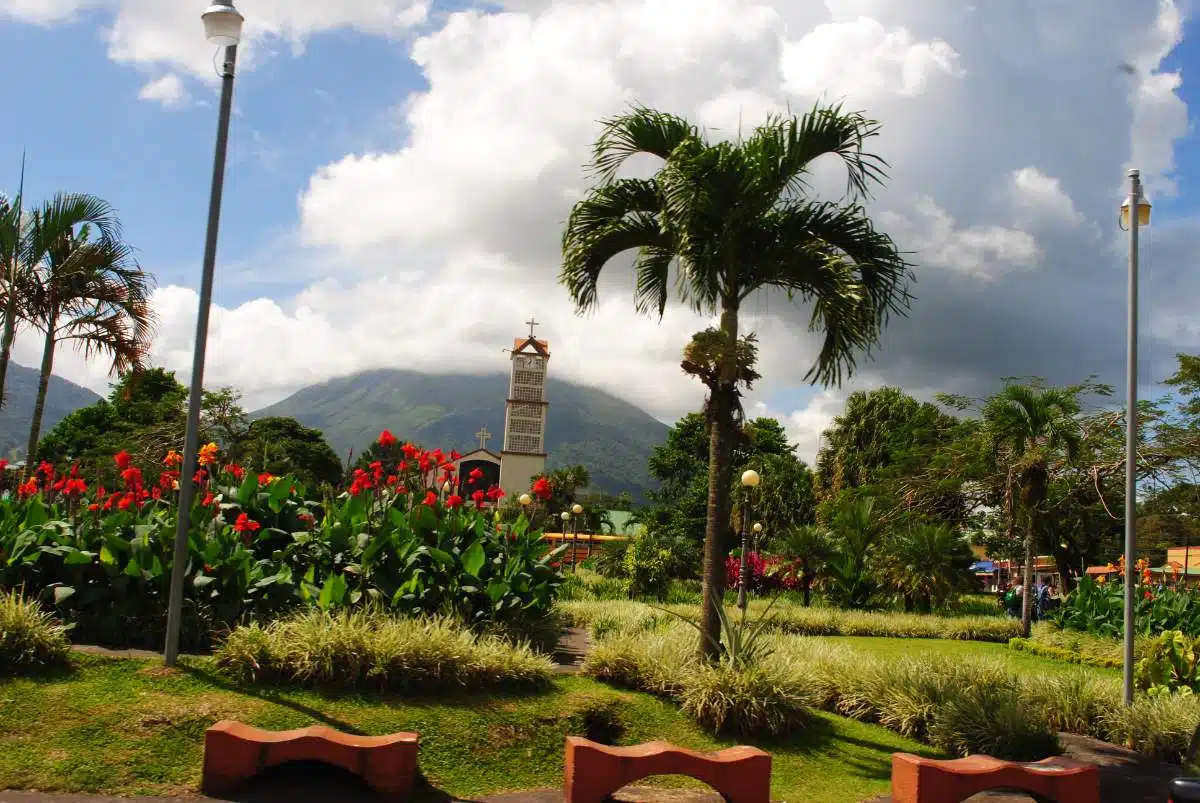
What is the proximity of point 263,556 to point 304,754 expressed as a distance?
3.64 m

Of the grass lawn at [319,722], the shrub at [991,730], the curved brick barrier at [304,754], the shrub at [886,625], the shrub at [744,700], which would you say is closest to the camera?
the curved brick barrier at [304,754]

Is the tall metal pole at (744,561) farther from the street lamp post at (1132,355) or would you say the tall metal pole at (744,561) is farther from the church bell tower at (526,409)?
the church bell tower at (526,409)

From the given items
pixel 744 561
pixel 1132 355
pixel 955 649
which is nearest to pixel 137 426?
pixel 744 561

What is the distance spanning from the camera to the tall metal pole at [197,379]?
6582 millimetres

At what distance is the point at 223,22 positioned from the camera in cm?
682

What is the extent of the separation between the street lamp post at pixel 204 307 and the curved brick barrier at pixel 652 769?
9.87ft

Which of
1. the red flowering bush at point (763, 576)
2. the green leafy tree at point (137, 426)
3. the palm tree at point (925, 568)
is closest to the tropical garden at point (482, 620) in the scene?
the green leafy tree at point (137, 426)

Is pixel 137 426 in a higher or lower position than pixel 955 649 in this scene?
higher

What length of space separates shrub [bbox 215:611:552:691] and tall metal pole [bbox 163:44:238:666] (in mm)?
443

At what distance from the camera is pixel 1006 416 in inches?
740

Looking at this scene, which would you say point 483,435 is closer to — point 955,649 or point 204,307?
point 955,649

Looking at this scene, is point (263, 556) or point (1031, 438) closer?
point (263, 556)

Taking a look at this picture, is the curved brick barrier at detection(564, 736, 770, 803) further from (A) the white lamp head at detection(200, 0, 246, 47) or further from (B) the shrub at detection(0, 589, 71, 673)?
(A) the white lamp head at detection(200, 0, 246, 47)

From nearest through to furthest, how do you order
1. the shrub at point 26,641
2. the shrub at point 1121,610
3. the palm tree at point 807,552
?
the shrub at point 26,641 < the shrub at point 1121,610 < the palm tree at point 807,552
